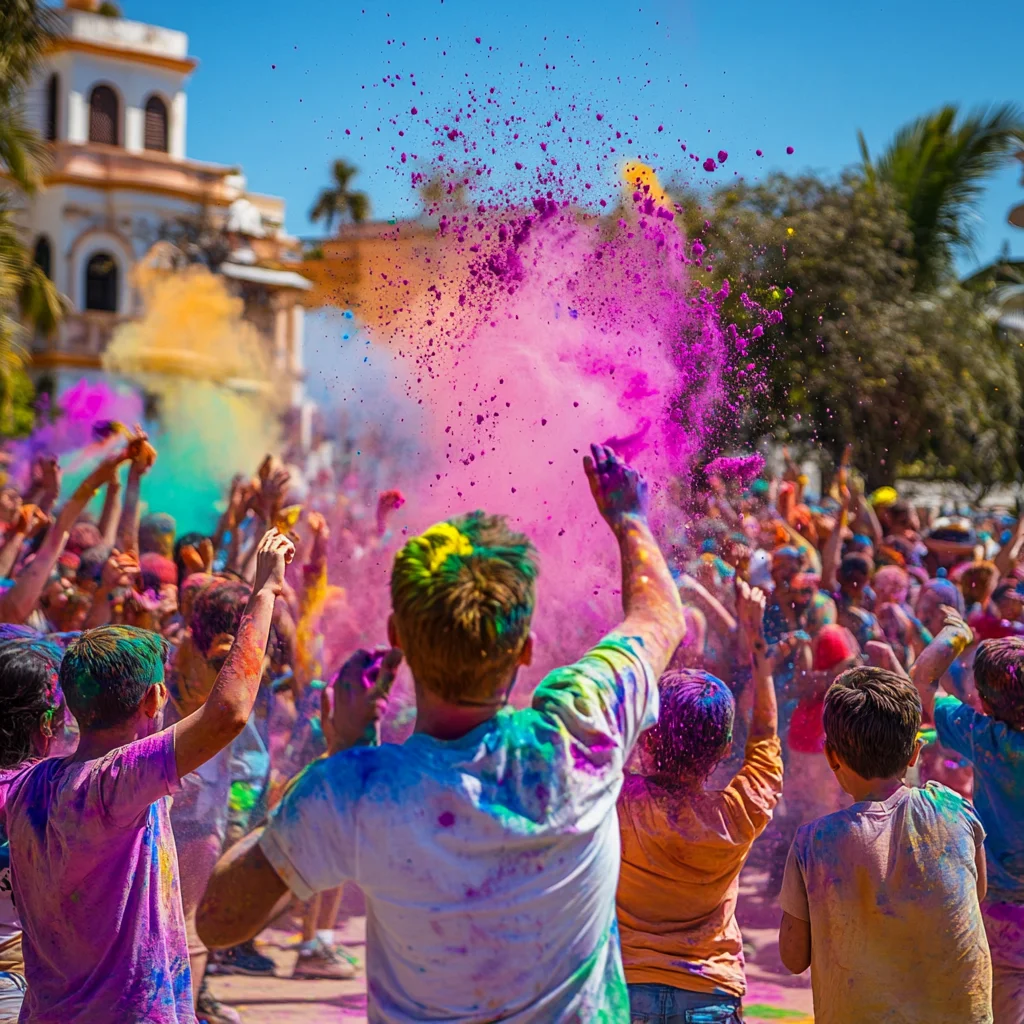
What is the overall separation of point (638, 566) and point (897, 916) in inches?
41.6

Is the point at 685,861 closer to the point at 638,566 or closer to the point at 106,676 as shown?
the point at 638,566

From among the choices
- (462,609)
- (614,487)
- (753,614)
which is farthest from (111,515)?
(462,609)

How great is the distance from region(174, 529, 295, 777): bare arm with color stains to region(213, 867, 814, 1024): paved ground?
3.02 meters

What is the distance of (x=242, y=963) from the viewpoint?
575cm

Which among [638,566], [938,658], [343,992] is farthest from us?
[343,992]

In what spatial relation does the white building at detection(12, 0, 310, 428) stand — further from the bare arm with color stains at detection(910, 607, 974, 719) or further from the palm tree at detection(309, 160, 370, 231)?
the bare arm with color stains at detection(910, 607, 974, 719)

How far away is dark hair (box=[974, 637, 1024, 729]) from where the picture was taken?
3537 millimetres

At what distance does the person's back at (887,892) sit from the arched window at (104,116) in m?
38.6

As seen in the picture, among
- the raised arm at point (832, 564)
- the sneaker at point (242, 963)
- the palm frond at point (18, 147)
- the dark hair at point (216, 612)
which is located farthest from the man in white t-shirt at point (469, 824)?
the palm frond at point (18, 147)

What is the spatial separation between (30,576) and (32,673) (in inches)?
65.7

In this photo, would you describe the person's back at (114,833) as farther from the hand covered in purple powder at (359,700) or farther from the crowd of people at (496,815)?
the hand covered in purple powder at (359,700)

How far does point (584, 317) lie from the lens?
483 cm

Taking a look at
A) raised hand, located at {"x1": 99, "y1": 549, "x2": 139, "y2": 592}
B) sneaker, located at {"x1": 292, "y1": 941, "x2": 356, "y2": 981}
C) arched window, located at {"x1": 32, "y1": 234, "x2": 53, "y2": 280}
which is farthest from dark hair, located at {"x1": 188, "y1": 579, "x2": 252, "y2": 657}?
arched window, located at {"x1": 32, "y1": 234, "x2": 53, "y2": 280}

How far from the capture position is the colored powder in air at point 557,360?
478 centimetres
